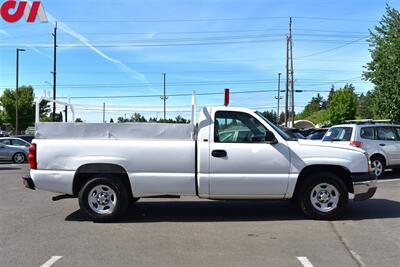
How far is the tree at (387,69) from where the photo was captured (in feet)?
70.2

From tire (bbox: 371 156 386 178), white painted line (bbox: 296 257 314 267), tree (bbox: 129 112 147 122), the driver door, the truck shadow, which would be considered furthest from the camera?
tire (bbox: 371 156 386 178)

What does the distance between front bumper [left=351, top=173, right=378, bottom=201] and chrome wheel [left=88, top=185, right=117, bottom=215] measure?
4.17m

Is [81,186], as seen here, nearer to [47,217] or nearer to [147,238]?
[47,217]

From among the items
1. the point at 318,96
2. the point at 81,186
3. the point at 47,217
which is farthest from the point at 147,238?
the point at 318,96

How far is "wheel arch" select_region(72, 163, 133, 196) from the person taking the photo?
818 centimetres

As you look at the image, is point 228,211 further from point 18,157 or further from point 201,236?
point 18,157

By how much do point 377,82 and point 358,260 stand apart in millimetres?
18375

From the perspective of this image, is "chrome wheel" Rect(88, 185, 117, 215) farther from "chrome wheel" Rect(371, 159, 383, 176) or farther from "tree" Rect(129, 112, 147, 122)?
"chrome wheel" Rect(371, 159, 383, 176)

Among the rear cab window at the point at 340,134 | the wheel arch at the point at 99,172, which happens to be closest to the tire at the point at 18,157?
the rear cab window at the point at 340,134

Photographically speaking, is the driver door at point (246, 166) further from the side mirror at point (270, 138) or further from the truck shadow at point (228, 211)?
the truck shadow at point (228, 211)

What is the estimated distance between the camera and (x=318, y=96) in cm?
18362

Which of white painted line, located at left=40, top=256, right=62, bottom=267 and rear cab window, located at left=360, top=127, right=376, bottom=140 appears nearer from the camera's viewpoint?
white painted line, located at left=40, top=256, right=62, bottom=267

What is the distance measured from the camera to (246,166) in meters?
8.12

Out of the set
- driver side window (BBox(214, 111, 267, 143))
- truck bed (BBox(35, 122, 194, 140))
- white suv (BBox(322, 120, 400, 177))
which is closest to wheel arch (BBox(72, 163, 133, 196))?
truck bed (BBox(35, 122, 194, 140))
